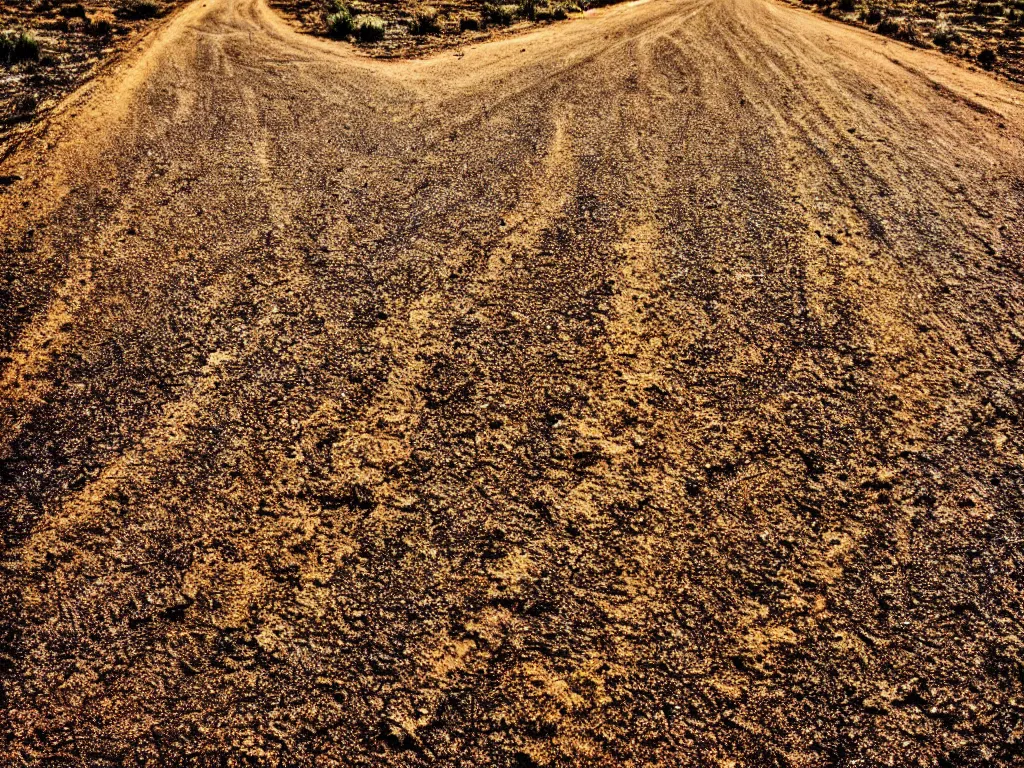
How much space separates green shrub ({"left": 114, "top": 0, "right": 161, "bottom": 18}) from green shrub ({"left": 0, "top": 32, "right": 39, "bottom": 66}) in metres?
3.01

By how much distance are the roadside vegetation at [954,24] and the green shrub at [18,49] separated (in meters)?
15.9

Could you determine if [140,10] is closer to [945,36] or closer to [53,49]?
[53,49]

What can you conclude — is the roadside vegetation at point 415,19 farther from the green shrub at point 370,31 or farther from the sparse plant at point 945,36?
the sparse plant at point 945,36

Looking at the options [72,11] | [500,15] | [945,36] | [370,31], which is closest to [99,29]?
[72,11]

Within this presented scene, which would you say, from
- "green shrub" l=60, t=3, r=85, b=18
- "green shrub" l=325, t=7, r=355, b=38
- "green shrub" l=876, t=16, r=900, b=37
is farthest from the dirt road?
"green shrub" l=60, t=3, r=85, b=18

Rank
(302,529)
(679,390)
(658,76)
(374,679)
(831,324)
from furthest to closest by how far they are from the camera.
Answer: (658,76) → (831,324) → (679,390) → (302,529) → (374,679)

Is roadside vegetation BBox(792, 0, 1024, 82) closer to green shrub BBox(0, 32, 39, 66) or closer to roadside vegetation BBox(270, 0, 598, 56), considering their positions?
roadside vegetation BBox(270, 0, 598, 56)

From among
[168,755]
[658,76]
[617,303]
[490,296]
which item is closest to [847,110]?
[658,76]

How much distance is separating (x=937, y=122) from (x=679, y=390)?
7.04 metres

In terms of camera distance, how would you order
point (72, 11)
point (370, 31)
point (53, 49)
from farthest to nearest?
1. point (72, 11)
2. point (370, 31)
3. point (53, 49)

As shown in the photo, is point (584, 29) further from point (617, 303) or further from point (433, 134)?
point (617, 303)

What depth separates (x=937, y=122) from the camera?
8453 millimetres

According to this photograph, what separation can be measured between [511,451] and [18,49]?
11825 millimetres

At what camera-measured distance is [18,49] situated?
1030cm
